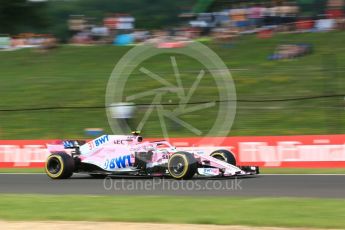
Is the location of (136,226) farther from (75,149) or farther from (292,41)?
(292,41)

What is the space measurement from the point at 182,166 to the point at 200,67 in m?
13.5

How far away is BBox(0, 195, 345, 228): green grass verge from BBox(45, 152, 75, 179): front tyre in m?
3.35

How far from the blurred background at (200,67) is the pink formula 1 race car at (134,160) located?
19.8ft

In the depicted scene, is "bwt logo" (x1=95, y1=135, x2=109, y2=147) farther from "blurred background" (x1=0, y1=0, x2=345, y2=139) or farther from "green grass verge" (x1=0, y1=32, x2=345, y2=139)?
"green grass verge" (x1=0, y1=32, x2=345, y2=139)

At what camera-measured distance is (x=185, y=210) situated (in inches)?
326

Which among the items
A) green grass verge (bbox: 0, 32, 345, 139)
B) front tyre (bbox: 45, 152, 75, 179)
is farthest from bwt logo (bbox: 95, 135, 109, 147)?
green grass verge (bbox: 0, 32, 345, 139)

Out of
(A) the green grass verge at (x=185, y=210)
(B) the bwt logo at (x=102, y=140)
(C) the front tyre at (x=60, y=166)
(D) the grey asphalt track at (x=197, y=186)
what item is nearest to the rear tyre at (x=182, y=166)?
(D) the grey asphalt track at (x=197, y=186)

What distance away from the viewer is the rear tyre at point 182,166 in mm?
11711

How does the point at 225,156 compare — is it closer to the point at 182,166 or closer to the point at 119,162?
the point at 182,166

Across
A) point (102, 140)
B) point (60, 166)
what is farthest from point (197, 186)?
point (60, 166)

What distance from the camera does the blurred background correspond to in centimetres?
1973

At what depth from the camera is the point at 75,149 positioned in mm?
13688

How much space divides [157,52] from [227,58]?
3124 mm

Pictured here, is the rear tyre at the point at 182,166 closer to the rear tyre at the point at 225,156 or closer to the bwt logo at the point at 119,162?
the bwt logo at the point at 119,162
